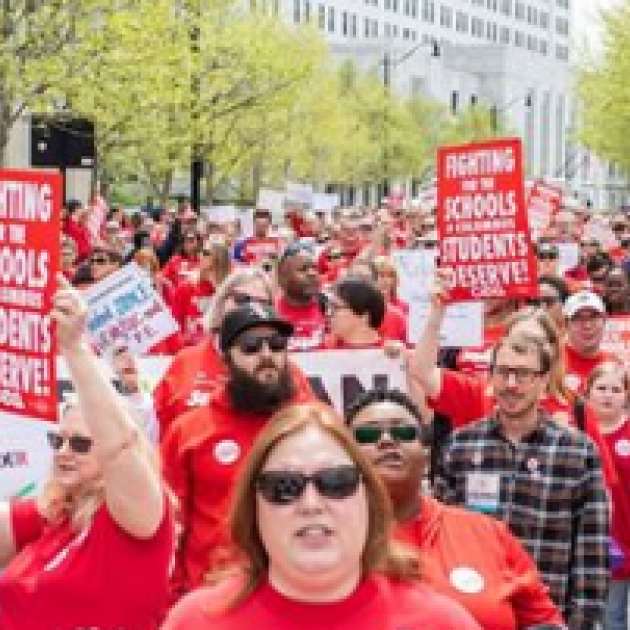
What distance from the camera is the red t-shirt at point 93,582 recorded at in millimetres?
4309

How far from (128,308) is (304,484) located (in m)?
5.63

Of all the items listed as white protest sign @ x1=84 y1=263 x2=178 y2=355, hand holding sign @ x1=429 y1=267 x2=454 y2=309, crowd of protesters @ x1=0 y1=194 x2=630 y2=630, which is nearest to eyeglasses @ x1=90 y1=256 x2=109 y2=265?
crowd of protesters @ x1=0 y1=194 x2=630 y2=630

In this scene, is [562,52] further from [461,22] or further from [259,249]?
[259,249]

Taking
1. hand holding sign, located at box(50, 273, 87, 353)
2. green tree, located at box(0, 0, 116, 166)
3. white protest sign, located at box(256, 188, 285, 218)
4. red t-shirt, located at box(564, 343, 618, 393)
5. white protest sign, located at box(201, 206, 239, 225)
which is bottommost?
red t-shirt, located at box(564, 343, 618, 393)

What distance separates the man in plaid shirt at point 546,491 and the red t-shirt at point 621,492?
1.58 meters

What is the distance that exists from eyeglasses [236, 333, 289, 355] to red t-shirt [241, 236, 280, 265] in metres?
10.7

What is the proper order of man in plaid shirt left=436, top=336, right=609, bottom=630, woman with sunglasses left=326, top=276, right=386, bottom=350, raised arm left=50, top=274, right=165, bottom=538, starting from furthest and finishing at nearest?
woman with sunglasses left=326, top=276, right=386, bottom=350, man in plaid shirt left=436, top=336, right=609, bottom=630, raised arm left=50, top=274, right=165, bottom=538

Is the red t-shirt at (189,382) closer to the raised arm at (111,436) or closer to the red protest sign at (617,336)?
the raised arm at (111,436)

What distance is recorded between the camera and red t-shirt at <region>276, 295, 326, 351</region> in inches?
369

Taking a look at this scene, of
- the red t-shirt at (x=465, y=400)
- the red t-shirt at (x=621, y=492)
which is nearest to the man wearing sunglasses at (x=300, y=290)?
the red t-shirt at (x=621, y=492)

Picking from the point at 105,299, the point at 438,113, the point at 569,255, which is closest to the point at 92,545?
the point at 105,299

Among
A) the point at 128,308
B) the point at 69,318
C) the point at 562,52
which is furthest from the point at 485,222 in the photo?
the point at 562,52

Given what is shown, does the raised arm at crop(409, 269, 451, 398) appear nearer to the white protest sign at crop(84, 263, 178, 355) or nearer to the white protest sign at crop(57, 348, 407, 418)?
the white protest sign at crop(57, 348, 407, 418)

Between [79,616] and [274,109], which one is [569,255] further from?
[274,109]
